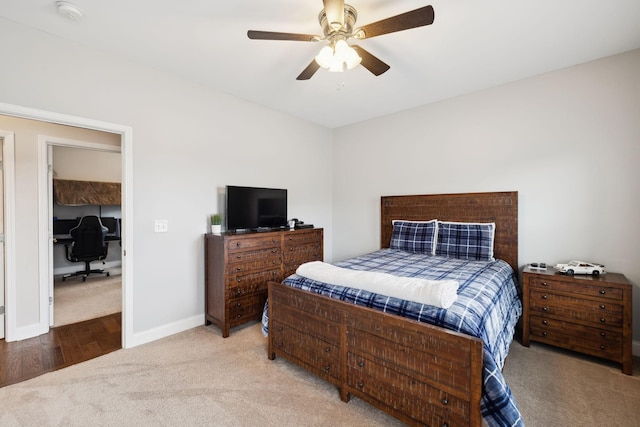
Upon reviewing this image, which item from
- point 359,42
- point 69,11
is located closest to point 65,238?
point 69,11

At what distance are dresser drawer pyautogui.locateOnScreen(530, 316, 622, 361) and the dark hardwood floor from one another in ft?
12.8

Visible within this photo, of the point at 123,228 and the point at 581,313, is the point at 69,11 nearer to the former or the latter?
the point at 123,228

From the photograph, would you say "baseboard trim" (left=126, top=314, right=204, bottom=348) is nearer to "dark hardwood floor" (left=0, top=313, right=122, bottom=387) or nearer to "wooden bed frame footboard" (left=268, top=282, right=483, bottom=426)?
"dark hardwood floor" (left=0, top=313, right=122, bottom=387)

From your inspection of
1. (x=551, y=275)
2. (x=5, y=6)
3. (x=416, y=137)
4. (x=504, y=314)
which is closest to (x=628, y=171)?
(x=551, y=275)

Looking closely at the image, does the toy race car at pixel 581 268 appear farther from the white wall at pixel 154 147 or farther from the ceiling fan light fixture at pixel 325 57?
the white wall at pixel 154 147

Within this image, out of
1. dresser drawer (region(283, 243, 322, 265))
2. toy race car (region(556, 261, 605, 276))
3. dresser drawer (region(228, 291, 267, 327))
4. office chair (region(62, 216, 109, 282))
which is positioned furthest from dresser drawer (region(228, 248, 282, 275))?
office chair (region(62, 216, 109, 282))

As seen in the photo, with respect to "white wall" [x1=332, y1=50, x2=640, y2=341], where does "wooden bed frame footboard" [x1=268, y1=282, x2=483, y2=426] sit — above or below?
below

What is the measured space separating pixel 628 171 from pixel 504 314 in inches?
71.0

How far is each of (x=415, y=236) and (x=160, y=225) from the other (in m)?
2.89

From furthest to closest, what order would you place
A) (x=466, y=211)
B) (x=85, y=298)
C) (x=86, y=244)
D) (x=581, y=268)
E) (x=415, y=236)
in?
(x=86, y=244) → (x=85, y=298) → (x=415, y=236) → (x=466, y=211) → (x=581, y=268)

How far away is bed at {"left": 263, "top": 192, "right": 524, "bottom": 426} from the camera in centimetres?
134

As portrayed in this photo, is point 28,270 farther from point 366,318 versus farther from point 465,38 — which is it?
point 465,38

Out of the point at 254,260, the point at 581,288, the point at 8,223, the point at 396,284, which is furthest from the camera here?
the point at 254,260

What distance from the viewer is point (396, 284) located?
174 cm
